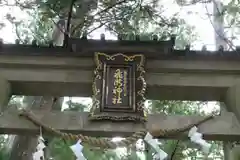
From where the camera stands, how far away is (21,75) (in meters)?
3.45

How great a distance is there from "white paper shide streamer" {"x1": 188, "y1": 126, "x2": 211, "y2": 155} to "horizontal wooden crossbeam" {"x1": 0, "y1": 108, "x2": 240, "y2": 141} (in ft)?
0.25

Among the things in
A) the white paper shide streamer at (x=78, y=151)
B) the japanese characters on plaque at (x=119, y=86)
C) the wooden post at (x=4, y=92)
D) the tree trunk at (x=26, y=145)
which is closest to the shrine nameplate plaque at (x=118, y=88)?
the japanese characters on plaque at (x=119, y=86)

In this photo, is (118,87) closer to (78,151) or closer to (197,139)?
(78,151)

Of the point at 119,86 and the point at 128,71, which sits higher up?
the point at 128,71

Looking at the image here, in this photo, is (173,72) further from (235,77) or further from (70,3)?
(70,3)

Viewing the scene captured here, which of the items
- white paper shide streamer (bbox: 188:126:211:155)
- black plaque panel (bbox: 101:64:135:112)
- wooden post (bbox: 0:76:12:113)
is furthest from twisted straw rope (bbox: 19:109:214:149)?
wooden post (bbox: 0:76:12:113)

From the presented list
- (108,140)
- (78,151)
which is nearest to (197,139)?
(108,140)

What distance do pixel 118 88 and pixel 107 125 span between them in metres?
0.38

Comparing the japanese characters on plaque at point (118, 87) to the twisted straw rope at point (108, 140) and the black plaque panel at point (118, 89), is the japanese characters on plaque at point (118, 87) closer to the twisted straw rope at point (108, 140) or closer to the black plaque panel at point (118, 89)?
the black plaque panel at point (118, 89)

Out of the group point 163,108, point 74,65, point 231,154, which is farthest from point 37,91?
point 163,108

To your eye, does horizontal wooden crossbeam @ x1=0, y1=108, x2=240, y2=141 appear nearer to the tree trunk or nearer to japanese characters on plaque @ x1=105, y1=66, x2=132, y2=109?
japanese characters on plaque @ x1=105, y1=66, x2=132, y2=109

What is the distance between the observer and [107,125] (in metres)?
3.12

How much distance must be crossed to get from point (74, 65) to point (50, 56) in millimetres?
249

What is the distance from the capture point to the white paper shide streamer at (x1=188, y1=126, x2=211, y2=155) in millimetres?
3002
